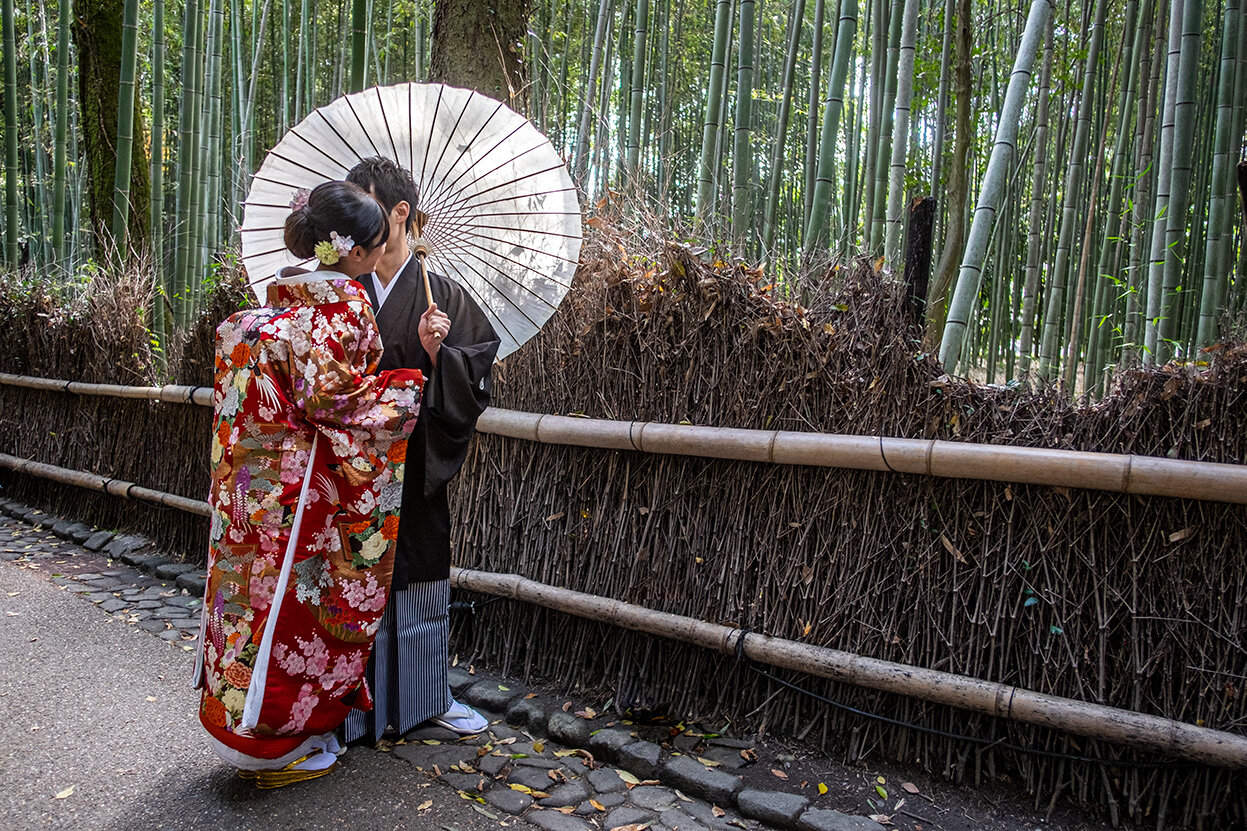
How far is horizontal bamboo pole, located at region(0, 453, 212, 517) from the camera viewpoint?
417 cm

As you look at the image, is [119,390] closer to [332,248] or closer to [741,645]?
[332,248]

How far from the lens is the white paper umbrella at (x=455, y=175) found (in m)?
2.35

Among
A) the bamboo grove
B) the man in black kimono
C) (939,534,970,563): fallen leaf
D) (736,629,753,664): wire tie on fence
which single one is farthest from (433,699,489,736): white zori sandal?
the bamboo grove

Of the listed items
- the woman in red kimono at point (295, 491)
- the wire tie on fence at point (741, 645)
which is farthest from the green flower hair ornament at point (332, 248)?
the wire tie on fence at point (741, 645)

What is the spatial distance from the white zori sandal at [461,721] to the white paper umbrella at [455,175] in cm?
122

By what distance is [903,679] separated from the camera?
7.22ft

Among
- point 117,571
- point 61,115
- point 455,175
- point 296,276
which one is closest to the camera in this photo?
point 296,276

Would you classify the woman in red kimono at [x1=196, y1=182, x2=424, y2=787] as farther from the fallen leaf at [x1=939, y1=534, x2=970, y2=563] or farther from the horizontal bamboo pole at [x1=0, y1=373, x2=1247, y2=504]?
the fallen leaf at [x1=939, y1=534, x2=970, y2=563]

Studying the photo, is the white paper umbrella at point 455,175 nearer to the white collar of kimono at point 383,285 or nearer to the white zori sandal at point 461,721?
the white collar of kimono at point 383,285

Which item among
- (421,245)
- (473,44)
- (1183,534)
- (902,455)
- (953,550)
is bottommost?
(953,550)

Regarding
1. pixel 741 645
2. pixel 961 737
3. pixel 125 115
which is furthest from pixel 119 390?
pixel 961 737

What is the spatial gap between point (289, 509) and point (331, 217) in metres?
0.73

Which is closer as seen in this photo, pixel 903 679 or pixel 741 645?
pixel 903 679

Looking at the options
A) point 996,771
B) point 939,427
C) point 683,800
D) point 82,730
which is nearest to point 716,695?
point 683,800
